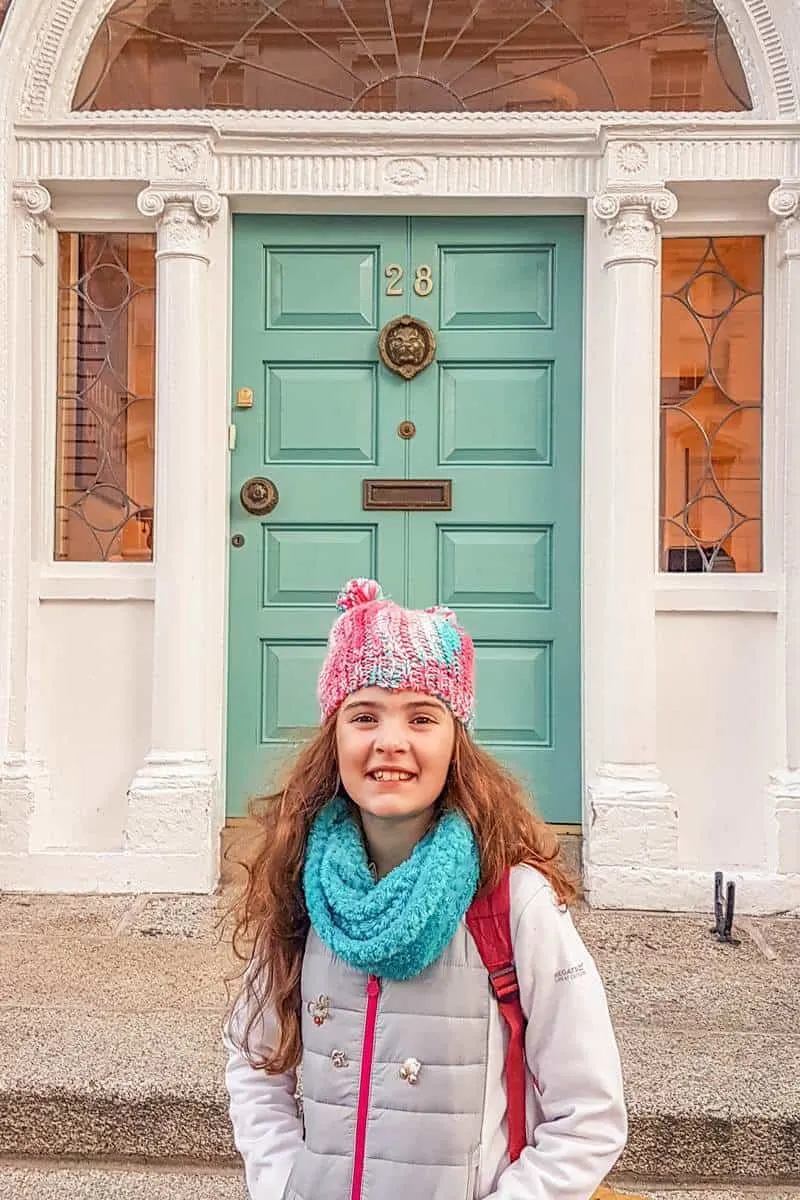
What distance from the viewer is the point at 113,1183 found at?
2.69 meters

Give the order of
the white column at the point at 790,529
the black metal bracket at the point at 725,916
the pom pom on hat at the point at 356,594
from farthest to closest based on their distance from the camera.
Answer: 1. the white column at the point at 790,529
2. the black metal bracket at the point at 725,916
3. the pom pom on hat at the point at 356,594

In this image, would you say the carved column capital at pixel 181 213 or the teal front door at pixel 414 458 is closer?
the carved column capital at pixel 181 213

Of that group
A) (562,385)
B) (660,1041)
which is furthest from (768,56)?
(660,1041)

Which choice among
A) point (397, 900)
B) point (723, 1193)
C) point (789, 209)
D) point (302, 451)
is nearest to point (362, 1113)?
point (397, 900)

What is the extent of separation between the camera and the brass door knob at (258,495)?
4660mm

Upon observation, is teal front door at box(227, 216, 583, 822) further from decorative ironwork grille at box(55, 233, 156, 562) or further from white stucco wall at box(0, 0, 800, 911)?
decorative ironwork grille at box(55, 233, 156, 562)

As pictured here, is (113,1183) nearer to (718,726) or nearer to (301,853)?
(301,853)

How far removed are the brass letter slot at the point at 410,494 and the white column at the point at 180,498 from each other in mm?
679

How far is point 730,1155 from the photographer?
8.89ft

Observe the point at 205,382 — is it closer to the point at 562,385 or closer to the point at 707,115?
the point at 562,385

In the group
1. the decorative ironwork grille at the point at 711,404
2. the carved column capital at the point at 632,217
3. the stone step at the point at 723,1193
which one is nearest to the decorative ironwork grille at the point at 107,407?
the carved column capital at the point at 632,217

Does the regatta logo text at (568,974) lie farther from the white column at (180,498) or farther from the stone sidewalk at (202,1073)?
the white column at (180,498)

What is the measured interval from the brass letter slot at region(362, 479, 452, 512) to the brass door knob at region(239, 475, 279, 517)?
38cm

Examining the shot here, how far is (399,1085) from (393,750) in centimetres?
46
